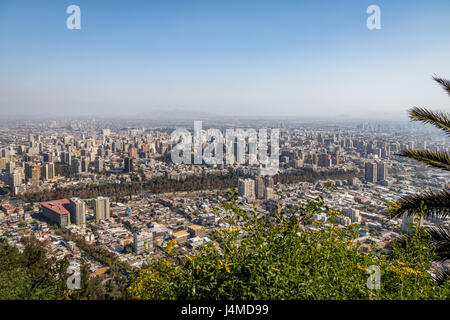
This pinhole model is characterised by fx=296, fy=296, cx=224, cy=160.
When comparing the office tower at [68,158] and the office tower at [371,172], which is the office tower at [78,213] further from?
the office tower at [371,172]

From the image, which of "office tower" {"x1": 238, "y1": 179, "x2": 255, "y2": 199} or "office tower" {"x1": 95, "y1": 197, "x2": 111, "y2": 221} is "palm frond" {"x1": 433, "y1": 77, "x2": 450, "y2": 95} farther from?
"office tower" {"x1": 95, "y1": 197, "x2": 111, "y2": 221}

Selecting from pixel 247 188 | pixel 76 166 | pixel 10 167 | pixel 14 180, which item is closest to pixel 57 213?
pixel 14 180

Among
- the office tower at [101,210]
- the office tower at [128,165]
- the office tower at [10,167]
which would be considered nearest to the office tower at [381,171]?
the office tower at [101,210]

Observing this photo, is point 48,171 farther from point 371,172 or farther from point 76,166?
point 371,172

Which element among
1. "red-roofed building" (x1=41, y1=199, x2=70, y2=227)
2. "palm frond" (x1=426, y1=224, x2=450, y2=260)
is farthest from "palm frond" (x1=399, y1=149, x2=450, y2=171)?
"red-roofed building" (x1=41, y1=199, x2=70, y2=227)
